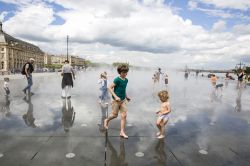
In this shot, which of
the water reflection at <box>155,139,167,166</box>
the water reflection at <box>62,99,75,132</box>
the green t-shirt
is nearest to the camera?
the water reflection at <box>155,139,167,166</box>

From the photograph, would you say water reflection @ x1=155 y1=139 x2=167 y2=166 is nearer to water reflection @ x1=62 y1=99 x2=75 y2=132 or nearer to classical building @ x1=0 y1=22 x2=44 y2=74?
water reflection @ x1=62 y1=99 x2=75 y2=132

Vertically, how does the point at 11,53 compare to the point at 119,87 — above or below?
above

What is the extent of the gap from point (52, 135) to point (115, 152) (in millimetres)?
1765

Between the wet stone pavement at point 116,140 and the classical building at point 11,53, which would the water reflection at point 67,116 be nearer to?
the wet stone pavement at point 116,140

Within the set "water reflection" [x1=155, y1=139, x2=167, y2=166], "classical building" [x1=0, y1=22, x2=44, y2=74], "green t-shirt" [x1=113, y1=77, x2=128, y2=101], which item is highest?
"classical building" [x1=0, y1=22, x2=44, y2=74]

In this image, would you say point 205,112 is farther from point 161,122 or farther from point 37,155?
point 37,155

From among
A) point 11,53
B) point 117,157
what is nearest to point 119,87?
point 117,157

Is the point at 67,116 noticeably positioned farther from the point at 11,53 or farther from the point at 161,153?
the point at 11,53

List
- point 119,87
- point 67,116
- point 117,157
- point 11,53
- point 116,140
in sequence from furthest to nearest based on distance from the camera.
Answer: point 11,53 < point 67,116 < point 119,87 < point 116,140 < point 117,157

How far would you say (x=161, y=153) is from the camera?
4.56 meters

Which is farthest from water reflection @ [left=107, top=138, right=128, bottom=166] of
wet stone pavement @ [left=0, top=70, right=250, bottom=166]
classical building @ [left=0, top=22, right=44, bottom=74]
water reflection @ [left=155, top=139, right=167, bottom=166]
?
classical building @ [left=0, top=22, right=44, bottom=74]

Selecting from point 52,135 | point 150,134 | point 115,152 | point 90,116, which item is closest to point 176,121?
point 150,134

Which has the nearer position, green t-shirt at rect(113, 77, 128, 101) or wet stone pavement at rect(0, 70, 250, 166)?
wet stone pavement at rect(0, 70, 250, 166)

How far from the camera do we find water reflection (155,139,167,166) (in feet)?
13.8
